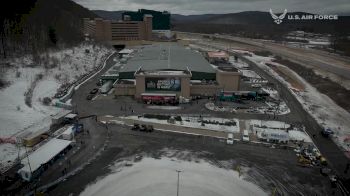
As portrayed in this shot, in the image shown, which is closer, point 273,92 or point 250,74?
point 273,92

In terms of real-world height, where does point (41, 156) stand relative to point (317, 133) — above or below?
above

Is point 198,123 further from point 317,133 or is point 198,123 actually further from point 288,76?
point 288,76

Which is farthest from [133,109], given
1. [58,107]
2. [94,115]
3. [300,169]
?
[300,169]

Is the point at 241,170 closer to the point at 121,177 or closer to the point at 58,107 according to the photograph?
the point at 121,177

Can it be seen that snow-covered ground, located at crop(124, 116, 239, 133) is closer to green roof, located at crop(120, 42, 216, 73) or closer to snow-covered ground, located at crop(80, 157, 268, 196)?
snow-covered ground, located at crop(80, 157, 268, 196)

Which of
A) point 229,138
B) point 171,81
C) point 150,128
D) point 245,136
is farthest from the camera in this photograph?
point 171,81

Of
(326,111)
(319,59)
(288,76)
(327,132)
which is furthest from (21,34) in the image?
(319,59)
